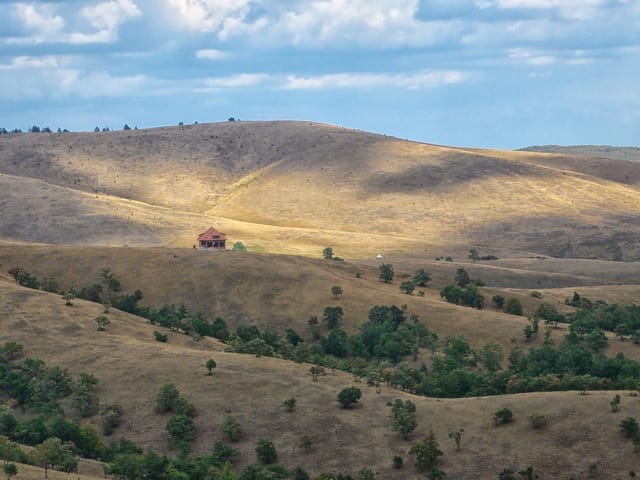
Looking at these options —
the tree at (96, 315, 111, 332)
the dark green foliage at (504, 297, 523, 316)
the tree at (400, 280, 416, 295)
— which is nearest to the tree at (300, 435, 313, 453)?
the tree at (96, 315, 111, 332)

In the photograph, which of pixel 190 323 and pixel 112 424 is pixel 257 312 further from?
pixel 112 424

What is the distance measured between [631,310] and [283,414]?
252ft

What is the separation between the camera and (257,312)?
170625 mm

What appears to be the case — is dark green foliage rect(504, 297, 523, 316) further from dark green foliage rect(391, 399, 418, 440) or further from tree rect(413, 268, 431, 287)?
dark green foliage rect(391, 399, 418, 440)

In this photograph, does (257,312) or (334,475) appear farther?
(257,312)

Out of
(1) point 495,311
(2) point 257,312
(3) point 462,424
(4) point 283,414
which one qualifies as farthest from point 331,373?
(1) point 495,311

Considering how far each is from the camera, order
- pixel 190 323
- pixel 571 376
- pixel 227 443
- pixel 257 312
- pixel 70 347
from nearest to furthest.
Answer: pixel 227 443 < pixel 571 376 < pixel 70 347 < pixel 190 323 < pixel 257 312

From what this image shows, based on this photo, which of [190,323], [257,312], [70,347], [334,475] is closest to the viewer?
[334,475]

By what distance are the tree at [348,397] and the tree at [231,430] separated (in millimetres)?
10671

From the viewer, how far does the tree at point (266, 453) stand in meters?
106

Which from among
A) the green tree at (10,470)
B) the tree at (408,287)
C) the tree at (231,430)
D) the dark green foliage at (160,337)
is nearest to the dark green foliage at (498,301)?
the tree at (408,287)

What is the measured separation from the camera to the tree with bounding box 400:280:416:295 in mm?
181500

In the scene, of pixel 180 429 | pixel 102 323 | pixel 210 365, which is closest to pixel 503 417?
pixel 180 429

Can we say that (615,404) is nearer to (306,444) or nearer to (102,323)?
(306,444)
